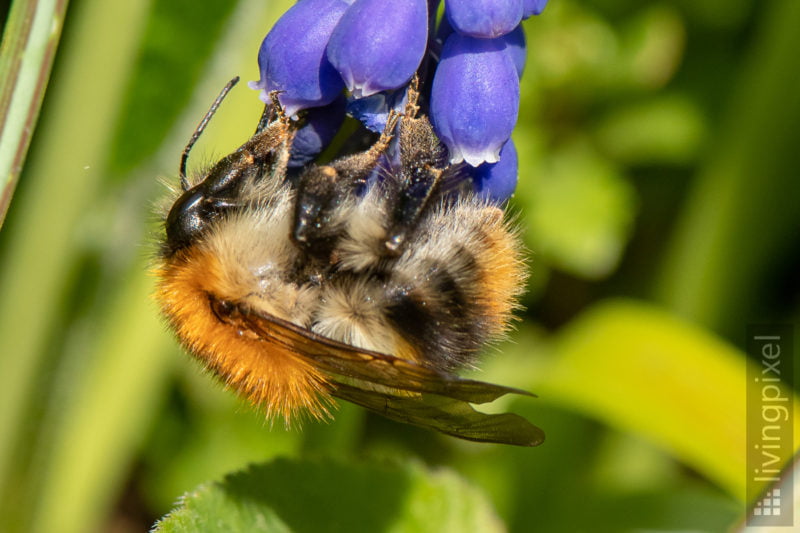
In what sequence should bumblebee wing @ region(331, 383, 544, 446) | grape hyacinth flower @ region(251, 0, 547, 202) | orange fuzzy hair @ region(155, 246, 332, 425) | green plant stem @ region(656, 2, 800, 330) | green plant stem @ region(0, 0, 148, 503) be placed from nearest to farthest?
grape hyacinth flower @ region(251, 0, 547, 202)
bumblebee wing @ region(331, 383, 544, 446)
orange fuzzy hair @ region(155, 246, 332, 425)
green plant stem @ region(0, 0, 148, 503)
green plant stem @ region(656, 2, 800, 330)

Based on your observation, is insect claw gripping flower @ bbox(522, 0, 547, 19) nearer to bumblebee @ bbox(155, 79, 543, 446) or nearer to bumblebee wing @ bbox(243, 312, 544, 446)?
bumblebee @ bbox(155, 79, 543, 446)

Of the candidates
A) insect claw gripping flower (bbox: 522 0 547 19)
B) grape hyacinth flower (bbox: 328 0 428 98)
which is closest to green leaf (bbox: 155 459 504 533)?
grape hyacinth flower (bbox: 328 0 428 98)

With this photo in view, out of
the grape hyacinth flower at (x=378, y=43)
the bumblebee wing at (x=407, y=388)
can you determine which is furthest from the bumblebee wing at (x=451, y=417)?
the grape hyacinth flower at (x=378, y=43)

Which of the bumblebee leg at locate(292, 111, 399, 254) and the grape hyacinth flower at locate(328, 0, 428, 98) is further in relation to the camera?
the bumblebee leg at locate(292, 111, 399, 254)

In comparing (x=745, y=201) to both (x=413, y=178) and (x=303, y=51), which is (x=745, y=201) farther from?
(x=303, y=51)

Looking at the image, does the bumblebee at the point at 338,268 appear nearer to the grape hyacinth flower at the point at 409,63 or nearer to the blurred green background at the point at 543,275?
the grape hyacinth flower at the point at 409,63

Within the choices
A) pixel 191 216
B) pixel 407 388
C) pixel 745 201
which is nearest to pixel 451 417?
pixel 407 388

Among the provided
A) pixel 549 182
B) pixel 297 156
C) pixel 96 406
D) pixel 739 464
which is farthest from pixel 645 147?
pixel 297 156
